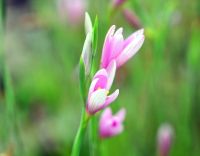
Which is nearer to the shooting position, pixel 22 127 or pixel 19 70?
pixel 22 127

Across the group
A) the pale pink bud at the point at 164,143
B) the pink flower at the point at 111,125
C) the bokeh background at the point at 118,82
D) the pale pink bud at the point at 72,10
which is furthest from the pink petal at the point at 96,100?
the pale pink bud at the point at 72,10

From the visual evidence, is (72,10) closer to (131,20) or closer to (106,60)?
(131,20)

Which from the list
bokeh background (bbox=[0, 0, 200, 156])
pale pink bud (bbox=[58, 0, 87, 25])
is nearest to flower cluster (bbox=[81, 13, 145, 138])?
A: bokeh background (bbox=[0, 0, 200, 156])

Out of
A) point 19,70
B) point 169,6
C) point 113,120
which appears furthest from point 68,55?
point 113,120

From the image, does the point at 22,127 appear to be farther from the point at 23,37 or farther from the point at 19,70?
the point at 23,37

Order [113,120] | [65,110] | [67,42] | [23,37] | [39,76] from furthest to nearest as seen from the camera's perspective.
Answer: [23,37], [39,76], [67,42], [65,110], [113,120]

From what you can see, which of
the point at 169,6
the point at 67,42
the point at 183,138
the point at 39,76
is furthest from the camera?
the point at 39,76

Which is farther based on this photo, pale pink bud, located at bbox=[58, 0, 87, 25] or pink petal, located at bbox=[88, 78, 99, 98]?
pale pink bud, located at bbox=[58, 0, 87, 25]

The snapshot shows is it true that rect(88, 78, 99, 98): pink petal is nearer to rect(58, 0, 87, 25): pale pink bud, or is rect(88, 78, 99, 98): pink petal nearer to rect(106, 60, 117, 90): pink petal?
rect(106, 60, 117, 90): pink petal
